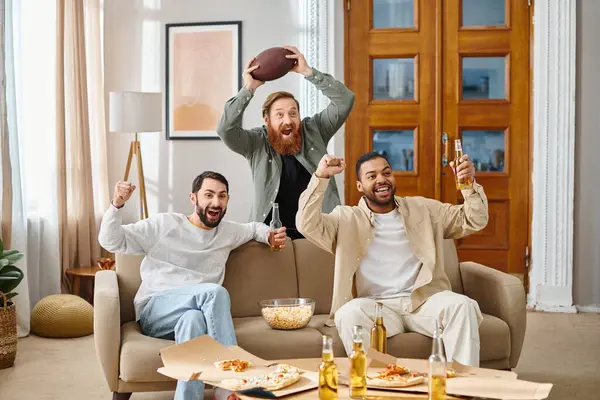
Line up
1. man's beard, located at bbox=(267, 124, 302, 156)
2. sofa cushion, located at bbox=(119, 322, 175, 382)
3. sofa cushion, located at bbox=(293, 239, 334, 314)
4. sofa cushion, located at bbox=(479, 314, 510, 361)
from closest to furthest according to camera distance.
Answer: sofa cushion, located at bbox=(119, 322, 175, 382)
sofa cushion, located at bbox=(479, 314, 510, 361)
sofa cushion, located at bbox=(293, 239, 334, 314)
man's beard, located at bbox=(267, 124, 302, 156)

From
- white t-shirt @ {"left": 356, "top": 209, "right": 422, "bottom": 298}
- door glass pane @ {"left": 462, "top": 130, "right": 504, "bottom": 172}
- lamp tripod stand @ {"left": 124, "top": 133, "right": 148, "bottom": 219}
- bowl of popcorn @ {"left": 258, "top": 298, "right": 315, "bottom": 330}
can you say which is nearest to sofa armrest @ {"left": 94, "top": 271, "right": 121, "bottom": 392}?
bowl of popcorn @ {"left": 258, "top": 298, "right": 315, "bottom": 330}

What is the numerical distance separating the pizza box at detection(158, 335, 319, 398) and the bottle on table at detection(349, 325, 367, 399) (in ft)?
0.48

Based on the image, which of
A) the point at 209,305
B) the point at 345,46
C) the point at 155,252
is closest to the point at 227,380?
the point at 209,305

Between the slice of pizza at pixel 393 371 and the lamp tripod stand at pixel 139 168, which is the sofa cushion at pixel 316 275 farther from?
the lamp tripod stand at pixel 139 168

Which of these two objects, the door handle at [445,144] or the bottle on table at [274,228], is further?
the door handle at [445,144]

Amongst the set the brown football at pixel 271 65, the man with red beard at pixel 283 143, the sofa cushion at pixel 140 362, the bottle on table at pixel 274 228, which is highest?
the brown football at pixel 271 65

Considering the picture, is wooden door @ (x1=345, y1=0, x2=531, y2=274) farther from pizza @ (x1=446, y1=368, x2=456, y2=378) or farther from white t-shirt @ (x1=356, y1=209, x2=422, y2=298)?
pizza @ (x1=446, y1=368, x2=456, y2=378)

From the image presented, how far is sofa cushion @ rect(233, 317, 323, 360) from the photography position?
3.56 metres

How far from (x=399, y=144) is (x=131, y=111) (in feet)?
6.36

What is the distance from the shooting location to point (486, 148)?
6316 millimetres

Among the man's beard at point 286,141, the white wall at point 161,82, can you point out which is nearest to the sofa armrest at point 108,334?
the man's beard at point 286,141

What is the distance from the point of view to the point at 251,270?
157 inches

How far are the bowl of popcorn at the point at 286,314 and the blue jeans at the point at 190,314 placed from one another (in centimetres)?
18

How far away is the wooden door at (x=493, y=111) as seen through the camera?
624 centimetres
